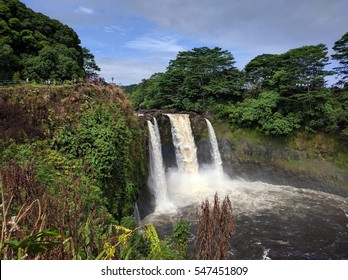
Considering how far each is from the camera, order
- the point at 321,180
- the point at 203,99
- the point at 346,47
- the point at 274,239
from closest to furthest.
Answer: the point at 274,239, the point at 321,180, the point at 346,47, the point at 203,99

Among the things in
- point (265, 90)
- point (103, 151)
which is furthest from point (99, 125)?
point (265, 90)

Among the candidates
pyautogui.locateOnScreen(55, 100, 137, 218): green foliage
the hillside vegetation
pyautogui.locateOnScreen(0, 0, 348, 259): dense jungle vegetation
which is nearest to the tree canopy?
pyautogui.locateOnScreen(0, 0, 348, 259): dense jungle vegetation

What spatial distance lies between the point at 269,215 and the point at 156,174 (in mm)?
6672

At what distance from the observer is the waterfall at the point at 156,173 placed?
51.1 ft

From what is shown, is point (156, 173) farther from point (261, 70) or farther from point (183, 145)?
point (261, 70)

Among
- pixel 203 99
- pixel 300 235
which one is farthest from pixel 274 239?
pixel 203 99

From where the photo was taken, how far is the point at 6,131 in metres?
8.30

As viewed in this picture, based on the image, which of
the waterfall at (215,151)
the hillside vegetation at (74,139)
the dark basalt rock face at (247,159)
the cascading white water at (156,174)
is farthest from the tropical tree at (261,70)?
the hillside vegetation at (74,139)

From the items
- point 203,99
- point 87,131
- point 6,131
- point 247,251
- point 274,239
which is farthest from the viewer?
point 203,99

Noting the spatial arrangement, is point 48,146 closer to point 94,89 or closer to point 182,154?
point 94,89

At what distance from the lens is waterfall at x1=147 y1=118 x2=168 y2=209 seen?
15570 millimetres

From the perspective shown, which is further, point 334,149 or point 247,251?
point 334,149

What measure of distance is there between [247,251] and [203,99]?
17149 millimetres

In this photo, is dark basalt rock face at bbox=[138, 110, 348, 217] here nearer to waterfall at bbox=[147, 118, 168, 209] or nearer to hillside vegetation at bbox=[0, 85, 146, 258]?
waterfall at bbox=[147, 118, 168, 209]
